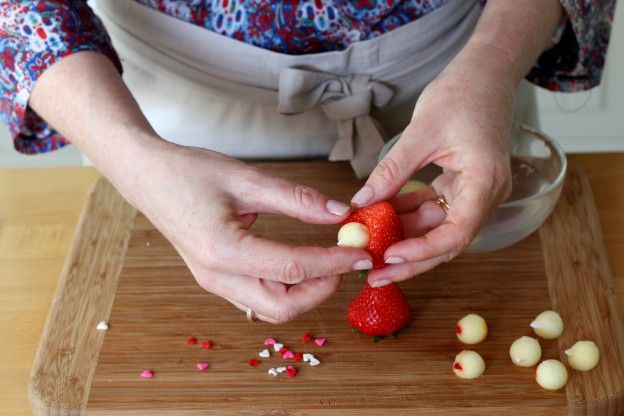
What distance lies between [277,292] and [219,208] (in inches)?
4.1

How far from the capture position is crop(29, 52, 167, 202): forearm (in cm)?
96

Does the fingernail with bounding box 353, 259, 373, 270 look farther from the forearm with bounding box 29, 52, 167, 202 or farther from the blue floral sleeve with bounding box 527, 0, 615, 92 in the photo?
the blue floral sleeve with bounding box 527, 0, 615, 92

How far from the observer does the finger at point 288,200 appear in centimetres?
90

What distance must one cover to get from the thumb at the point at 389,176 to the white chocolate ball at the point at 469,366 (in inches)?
7.5

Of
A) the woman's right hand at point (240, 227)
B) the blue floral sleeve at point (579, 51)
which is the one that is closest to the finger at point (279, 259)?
the woman's right hand at point (240, 227)

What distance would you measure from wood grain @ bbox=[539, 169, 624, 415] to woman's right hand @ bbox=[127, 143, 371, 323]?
276 mm

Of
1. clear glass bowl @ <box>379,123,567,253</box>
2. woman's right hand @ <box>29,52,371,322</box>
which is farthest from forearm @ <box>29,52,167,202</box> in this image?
clear glass bowl @ <box>379,123,567,253</box>

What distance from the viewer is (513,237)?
1.13 m

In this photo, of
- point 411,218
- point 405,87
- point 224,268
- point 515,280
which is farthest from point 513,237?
point 224,268

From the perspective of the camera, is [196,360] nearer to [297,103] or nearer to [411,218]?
[411,218]

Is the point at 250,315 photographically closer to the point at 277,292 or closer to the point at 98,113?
the point at 277,292

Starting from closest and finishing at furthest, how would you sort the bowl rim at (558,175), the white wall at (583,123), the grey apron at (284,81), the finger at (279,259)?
the finger at (279,259) < the bowl rim at (558,175) < the grey apron at (284,81) < the white wall at (583,123)

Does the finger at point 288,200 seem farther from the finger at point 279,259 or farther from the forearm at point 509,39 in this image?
the forearm at point 509,39

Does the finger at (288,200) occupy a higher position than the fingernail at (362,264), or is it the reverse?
the finger at (288,200)
